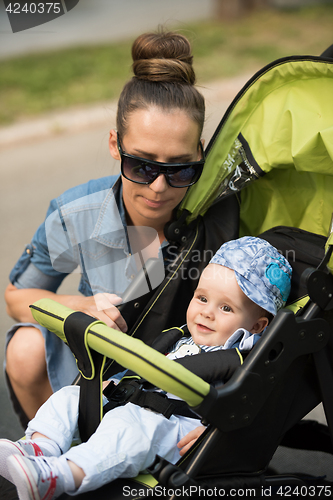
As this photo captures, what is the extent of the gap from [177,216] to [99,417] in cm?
76

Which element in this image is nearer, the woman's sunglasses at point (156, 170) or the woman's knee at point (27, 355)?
the woman's sunglasses at point (156, 170)

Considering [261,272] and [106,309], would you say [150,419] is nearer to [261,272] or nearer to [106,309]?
[106,309]

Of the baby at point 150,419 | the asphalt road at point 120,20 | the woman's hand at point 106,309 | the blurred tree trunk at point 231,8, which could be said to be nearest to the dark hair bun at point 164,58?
the baby at point 150,419

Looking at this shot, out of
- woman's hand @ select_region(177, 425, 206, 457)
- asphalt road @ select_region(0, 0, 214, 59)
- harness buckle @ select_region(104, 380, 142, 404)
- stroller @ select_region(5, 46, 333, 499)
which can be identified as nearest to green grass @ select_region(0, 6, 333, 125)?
asphalt road @ select_region(0, 0, 214, 59)

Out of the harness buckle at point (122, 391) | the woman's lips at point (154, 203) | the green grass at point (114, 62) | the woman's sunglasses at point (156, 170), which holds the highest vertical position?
the woman's sunglasses at point (156, 170)

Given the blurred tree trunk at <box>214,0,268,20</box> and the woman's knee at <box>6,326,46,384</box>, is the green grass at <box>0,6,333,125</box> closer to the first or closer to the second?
the blurred tree trunk at <box>214,0,268,20</box>

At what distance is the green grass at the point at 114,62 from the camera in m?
6.96

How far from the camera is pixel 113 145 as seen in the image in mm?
1813

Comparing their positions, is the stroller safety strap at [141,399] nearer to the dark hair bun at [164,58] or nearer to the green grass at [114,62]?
the dark hair bun at [164,58]

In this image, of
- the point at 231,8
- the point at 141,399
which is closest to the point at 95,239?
the point at 141,399

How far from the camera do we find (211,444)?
50.2 inches

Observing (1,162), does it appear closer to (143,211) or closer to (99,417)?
(143,211)

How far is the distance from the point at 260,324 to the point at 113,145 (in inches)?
31.4

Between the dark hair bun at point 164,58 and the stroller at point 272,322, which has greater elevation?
the dark hair bun at point 164,58
